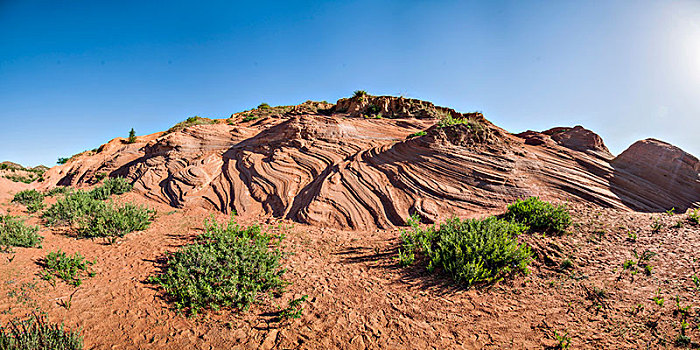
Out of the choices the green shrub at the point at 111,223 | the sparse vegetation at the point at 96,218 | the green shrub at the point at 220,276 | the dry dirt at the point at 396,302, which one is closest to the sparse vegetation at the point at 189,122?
the sparse vegetation at the point at 96,218

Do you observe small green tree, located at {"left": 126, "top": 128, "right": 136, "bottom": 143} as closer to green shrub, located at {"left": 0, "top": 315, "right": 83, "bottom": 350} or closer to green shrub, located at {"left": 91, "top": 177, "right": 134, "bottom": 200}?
green shrub, located at {"left": 91, "top": 177, "right": 134, "bottom": 200}

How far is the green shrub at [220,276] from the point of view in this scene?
459 centimetres

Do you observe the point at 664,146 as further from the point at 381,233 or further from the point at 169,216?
the point at 169,216

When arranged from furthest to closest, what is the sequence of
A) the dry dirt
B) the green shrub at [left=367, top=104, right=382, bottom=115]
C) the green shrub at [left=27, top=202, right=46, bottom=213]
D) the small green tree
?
the small green tree
the green shrub at [left=367, top=104, right=382, bottom=115]
the green shrub at [left=27, top=202, right=46, bottom=213]
the dry dirt

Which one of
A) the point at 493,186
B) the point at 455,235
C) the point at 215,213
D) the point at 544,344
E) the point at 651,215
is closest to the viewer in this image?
the point at 544,344

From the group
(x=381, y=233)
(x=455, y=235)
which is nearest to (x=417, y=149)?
(x=381, y=233)

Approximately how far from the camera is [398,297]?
5062mm

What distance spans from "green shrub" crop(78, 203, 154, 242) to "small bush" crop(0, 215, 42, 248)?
2.99 ft

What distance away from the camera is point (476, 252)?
5535 mm

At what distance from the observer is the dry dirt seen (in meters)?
3.92

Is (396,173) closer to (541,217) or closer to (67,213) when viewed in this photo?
(541,217)

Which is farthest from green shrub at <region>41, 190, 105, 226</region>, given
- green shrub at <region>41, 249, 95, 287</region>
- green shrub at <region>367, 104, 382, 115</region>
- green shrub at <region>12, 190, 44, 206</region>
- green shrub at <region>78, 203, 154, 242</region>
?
green shrub at <region>367, 104, 382, 115</region>

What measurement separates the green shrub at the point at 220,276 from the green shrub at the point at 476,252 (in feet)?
10.7

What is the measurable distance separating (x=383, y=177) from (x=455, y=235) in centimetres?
460
